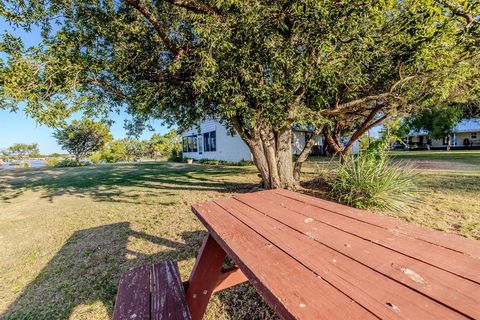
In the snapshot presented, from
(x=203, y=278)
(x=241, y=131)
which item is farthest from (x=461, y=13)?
(x=203, y=278)

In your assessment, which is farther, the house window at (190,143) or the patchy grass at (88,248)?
the house window at (190,143)

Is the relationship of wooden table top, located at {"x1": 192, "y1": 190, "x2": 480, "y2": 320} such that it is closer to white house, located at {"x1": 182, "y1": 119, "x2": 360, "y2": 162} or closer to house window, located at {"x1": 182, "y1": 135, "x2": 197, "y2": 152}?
white house, located at {"x1": 182, "y1": 119, "x2": 360, "y2": 162}

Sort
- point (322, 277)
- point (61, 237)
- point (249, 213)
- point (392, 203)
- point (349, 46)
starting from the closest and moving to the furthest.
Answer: point (322, 277)
point (249, 213)
point (61, 237)
point (392, 203)
point (349, 46)

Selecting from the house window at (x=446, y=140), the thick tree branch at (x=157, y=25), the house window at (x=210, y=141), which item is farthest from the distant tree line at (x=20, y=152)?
the house window at (x=446, y=140)

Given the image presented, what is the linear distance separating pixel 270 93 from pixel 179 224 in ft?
11.1

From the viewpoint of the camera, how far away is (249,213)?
2.00 m

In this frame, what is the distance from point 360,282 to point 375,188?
4.57 metres

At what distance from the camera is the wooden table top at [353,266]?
0.81m

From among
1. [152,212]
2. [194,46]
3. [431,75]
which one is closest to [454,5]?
[431,75]

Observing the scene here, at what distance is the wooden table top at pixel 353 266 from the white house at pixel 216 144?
13.6m

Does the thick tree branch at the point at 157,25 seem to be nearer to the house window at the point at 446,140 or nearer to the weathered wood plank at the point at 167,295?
the weathered wood plank at the point at 167,295

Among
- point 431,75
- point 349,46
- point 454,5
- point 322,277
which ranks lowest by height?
point 322,277

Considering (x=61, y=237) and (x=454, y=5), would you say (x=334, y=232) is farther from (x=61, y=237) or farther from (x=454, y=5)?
(x=454, y=5)

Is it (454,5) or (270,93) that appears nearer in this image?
(454,5)
